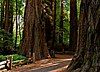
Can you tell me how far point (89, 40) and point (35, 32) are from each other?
609 inches

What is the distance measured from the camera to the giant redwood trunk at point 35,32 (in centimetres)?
2352

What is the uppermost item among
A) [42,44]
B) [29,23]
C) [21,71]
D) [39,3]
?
[39,3]

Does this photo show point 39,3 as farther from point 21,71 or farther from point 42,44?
point 21,71

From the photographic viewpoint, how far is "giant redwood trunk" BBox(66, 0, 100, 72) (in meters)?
7.99

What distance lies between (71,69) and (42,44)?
48.2 ft

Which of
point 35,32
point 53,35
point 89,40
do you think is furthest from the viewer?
point 53,35

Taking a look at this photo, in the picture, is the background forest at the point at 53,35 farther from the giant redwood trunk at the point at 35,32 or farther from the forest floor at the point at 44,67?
the forest floor at the point at 44,67

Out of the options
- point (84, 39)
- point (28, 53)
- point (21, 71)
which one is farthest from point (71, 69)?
point (28, 53)

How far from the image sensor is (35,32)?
23.6 metres

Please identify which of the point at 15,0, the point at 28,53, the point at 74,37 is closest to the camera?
the point at 28,53

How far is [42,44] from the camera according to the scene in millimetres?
23797

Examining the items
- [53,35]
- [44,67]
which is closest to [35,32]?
[44,67]

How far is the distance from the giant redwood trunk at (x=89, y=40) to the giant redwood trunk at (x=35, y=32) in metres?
14.5

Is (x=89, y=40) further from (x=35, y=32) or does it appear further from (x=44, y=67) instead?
(x=35, y=32)
